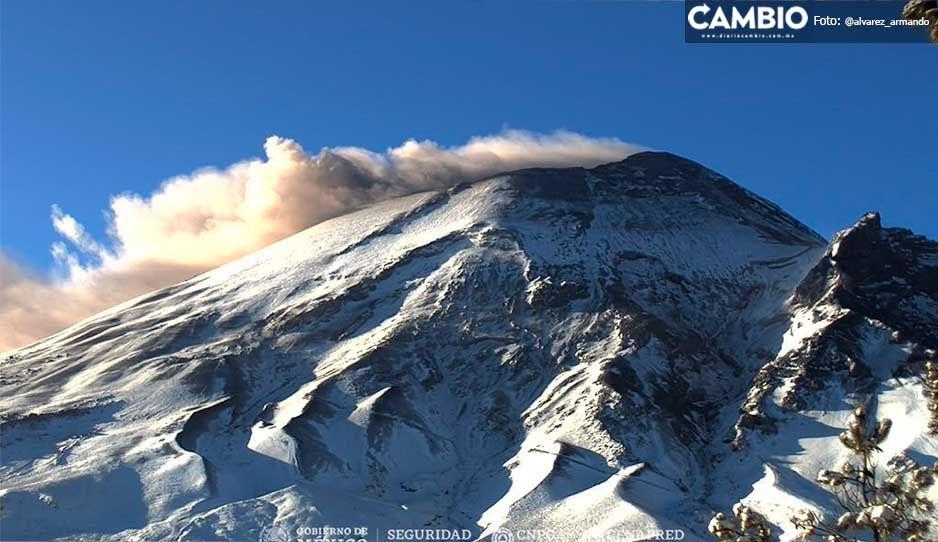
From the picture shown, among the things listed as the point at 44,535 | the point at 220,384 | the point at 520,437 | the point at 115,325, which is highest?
the point at 115,325

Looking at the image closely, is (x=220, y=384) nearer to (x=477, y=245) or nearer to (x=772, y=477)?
(x=477, y=245)

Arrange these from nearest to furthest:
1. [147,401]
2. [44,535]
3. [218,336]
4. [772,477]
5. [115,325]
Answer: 1. [44,535]
2. [772,477]
3. [147,401]
4. [218,336]
5. [115,325]

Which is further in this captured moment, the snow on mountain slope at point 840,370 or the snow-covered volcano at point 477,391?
the snow on mountain slope at point 840,370

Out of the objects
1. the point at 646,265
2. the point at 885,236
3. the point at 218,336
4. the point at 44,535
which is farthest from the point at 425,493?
the point at 885,236

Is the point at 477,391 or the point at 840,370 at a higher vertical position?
the point at 477,391

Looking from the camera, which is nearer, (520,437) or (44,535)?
(44,535)

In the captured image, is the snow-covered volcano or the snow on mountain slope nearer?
the snow-covered volcano

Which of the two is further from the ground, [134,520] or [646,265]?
[646,265]

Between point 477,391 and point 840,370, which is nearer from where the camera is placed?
point 840,370
